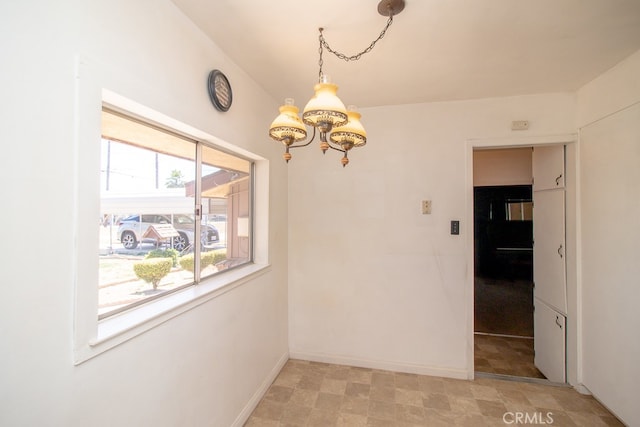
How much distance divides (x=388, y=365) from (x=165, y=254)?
7.44 ft

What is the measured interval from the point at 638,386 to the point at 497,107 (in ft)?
7.40

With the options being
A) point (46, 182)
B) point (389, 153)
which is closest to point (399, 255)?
point (389, 153)

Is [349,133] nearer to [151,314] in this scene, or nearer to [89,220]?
[89,220]

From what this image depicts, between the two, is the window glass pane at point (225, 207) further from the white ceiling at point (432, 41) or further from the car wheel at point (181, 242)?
the white ceiling at point (432, 41)

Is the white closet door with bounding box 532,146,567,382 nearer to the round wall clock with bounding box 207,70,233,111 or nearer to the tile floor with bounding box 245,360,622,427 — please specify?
the tile floor with bounding box 245,360,622,427

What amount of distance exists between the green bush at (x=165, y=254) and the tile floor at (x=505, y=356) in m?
3.00

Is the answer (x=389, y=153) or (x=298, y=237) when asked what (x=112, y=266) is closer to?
(x=298, y=237)

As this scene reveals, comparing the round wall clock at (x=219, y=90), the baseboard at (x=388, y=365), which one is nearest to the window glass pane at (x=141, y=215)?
the round wall clock at (x=219, y=90)

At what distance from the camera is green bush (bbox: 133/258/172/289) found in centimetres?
139

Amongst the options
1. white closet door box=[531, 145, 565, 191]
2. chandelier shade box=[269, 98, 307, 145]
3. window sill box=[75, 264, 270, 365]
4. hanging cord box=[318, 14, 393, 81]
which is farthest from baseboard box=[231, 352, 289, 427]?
white closet door box=[531, 145, 565, 191]

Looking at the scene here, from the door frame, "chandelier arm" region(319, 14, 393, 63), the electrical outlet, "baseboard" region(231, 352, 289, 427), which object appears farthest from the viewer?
the electrical outlet

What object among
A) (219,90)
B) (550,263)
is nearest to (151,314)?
(219,90)

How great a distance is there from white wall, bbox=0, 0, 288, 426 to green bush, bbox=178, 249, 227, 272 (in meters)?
0.26

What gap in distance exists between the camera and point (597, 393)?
213cm
